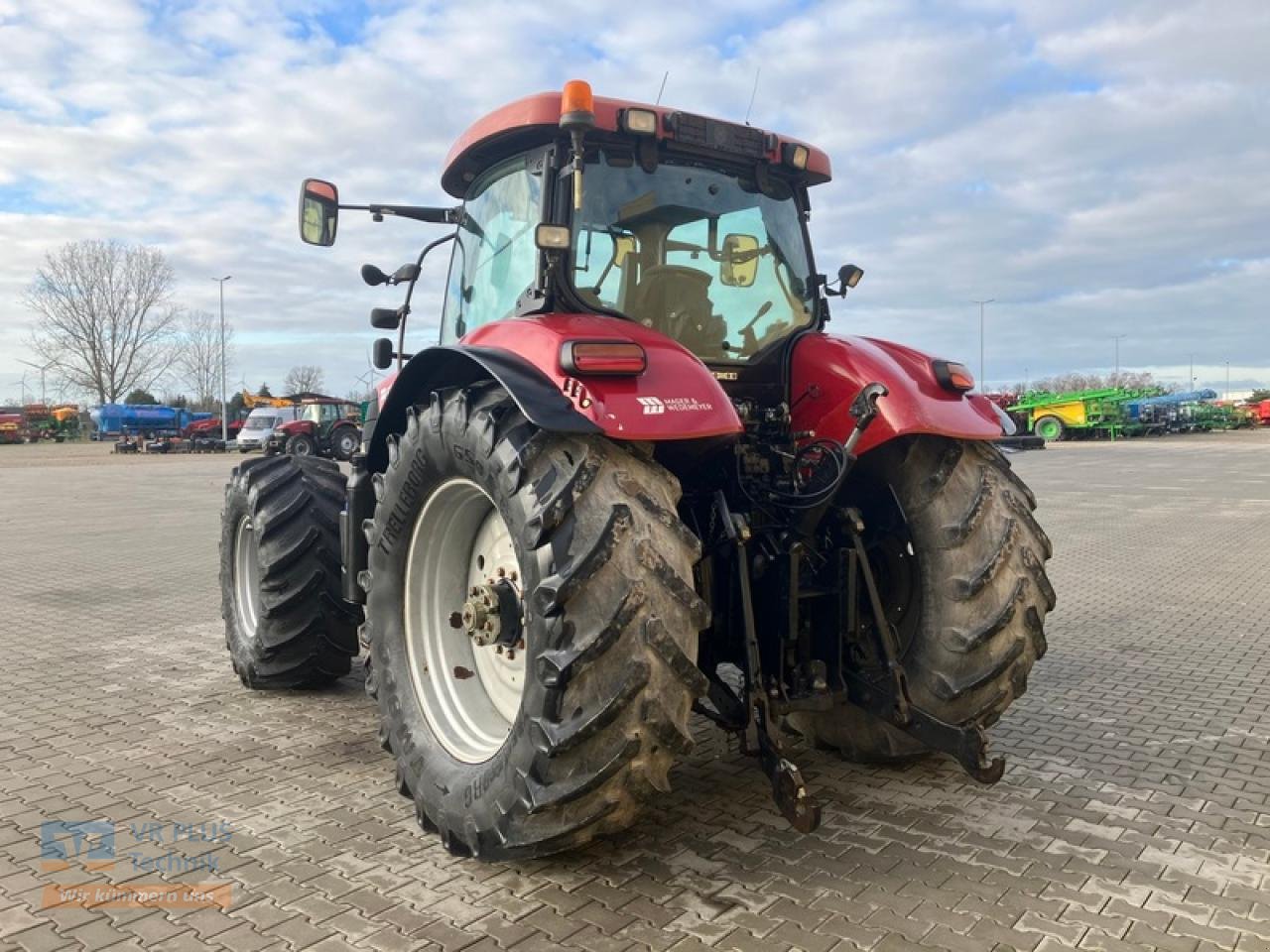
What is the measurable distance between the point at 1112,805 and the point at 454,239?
3836 millimetres

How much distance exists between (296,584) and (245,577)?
79 cm

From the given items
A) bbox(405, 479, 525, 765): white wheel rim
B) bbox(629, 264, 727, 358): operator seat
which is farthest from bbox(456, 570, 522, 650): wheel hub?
bbox(629, 264, 727, 358): operator seat

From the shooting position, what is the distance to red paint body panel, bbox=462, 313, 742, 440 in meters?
2.93

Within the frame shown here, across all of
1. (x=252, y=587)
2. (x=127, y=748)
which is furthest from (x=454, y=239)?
(x=127, y=748)

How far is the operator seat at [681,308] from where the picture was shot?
386cm

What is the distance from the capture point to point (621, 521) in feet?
9.16

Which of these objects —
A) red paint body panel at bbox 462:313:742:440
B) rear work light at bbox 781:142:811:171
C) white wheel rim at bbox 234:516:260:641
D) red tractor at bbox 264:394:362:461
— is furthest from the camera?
red tractor at bbox 264:394:362:461

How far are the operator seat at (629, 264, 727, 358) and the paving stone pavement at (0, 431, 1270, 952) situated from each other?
181 cm

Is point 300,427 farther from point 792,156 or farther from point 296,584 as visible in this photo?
point 792,156

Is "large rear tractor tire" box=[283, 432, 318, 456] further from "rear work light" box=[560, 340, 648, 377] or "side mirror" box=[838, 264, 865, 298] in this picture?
"rear work light" box=[560, 340, 648, 377]

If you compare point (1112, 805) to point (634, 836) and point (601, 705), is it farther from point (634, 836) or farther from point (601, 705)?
point (601, 705)

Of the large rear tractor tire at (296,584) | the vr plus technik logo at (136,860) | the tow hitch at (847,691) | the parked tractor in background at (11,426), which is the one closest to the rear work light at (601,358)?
the tow hitch at (847,691)

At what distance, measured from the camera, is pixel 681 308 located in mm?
3951

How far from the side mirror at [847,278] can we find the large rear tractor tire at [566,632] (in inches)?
81.1
